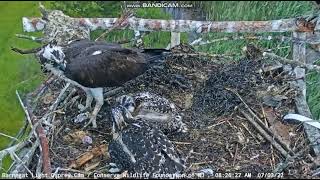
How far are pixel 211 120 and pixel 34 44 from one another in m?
4.46

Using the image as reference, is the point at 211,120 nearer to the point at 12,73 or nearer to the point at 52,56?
the point at 52,56

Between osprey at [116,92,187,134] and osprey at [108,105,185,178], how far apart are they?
29cm

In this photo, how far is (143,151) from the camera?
525 centimetres

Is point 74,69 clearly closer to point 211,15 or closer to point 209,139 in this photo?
point 209,139

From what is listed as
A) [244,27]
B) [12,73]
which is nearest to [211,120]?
[244,27]

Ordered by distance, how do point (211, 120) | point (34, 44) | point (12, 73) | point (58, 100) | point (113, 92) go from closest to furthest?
point (211, 120), point (58, 100), point (113, 92), point (12, 73), point (34, 44)

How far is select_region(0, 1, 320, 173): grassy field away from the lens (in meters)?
8.21

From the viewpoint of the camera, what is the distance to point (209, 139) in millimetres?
5820

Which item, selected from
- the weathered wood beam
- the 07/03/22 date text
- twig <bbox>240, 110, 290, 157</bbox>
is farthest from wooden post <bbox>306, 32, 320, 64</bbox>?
the 07/03/22 date text

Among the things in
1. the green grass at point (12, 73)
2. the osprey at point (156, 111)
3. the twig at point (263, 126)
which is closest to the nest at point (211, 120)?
the twig at point (263, 126)

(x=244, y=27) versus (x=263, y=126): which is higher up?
(x=244, y=27)

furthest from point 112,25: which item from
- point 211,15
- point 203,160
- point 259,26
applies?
point 211,15

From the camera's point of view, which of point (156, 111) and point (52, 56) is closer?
point (156, 111)

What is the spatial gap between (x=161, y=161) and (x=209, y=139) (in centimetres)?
79
